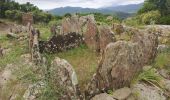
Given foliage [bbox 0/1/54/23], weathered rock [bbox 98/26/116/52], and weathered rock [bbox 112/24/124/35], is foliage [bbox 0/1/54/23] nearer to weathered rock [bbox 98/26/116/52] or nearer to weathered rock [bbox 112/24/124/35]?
weathered rock [bbox 112/24/124/35]

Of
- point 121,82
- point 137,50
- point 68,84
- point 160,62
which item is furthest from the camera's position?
point 160,62

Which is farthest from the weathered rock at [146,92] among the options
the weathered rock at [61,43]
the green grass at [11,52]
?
the weathered rock at [61,43]

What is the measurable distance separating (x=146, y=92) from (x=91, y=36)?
6.55 m

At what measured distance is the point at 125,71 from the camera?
45.2 ft

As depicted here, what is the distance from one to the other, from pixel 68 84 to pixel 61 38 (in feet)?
24.0

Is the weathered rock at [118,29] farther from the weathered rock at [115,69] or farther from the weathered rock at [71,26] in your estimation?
the weathered rock at [115,69]

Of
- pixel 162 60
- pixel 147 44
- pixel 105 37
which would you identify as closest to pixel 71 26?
pixel 105 37

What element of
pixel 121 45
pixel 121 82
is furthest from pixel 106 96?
pixel 121 45

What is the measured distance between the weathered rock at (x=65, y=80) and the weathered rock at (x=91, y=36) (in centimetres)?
620

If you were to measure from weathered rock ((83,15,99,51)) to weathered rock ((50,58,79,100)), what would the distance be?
6202 millimetres

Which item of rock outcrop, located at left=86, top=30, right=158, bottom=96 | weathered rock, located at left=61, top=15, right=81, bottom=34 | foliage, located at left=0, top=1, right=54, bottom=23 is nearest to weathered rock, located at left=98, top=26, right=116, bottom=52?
rock outcrop, located at left=86, top=30, right=158, bottom=96

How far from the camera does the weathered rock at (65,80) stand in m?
12.5

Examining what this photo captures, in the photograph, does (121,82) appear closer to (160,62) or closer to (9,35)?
(160,62)

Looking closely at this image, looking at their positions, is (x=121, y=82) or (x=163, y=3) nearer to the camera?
(x=121, y=82)
